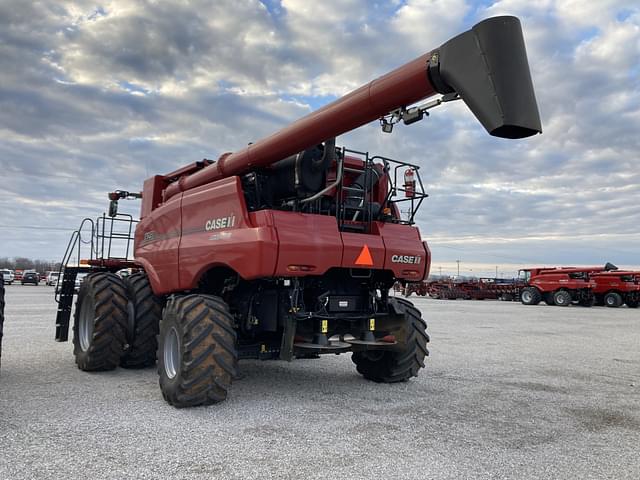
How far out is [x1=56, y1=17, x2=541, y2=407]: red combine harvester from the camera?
4.60m

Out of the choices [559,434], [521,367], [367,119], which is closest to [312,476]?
[559,434]

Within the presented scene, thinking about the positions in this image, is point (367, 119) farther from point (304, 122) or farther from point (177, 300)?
point (177, 300)

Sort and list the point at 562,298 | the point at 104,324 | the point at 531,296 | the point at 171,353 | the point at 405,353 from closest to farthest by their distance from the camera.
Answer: the point at 171,353
the point at 405,353
the point at 104,324
the point at 562,298
the point at 531,296

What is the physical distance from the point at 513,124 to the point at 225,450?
3389mm

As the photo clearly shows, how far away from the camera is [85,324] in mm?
8234

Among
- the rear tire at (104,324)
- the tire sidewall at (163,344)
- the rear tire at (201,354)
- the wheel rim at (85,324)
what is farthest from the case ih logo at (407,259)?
the wheel rim at (85,324)

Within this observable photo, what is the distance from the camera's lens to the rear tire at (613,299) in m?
31.1

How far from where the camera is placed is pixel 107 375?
24.8 ft

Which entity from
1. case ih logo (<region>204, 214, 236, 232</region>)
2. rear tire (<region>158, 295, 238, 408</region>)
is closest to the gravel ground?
rear tire (<region>158, 295, 238, 408</region>)

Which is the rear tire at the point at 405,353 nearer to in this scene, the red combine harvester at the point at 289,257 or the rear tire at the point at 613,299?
the red combine harvester at the point at 289,257

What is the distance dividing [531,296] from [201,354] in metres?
31.0

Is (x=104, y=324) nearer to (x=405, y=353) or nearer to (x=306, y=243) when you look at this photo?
(x=306, y=243)

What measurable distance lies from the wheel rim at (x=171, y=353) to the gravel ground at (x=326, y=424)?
1.23 ft

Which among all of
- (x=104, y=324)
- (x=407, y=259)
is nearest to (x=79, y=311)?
(x=104, y=324)
